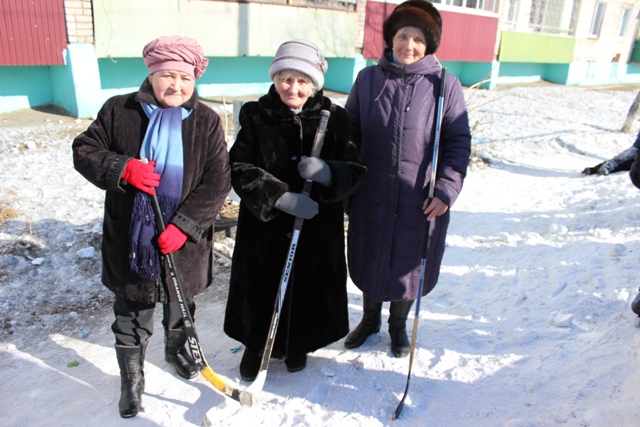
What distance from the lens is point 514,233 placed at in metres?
4.80

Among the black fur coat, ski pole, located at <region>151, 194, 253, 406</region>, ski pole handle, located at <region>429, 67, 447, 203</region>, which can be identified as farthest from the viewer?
ski pole handle, located at <region>429, 67, 447, 203</region>

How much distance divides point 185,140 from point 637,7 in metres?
26.2

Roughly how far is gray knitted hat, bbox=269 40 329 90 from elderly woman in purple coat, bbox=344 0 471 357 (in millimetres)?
395

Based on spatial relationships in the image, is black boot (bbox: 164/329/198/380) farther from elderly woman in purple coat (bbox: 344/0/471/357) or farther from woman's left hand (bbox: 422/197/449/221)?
woman's left hand (bbox: 422/197/449/221)

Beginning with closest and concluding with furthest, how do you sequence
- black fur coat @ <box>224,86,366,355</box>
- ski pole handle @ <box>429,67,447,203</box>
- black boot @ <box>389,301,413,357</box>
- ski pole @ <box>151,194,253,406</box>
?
ski pole @ <box>151,194,253,406</box>
black fur coat @ <box>224,86,366,355</box>
ski pole handle @ <box>429,67,447,203</box>
black boot @ <box>389,301,413,357</box>

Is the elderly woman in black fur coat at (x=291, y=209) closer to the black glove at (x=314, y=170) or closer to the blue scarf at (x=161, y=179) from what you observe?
the black glove at (x=314, y=170)

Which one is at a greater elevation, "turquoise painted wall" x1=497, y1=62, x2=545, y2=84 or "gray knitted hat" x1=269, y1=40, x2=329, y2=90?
"gray knitted hat" x1=269, y1=40, x2=329, y2=90

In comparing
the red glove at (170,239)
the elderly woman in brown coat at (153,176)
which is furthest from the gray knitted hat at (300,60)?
the red glove at (170,239)

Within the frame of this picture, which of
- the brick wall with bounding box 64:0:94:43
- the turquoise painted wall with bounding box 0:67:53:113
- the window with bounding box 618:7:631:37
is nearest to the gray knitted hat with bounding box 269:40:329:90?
the brick wall with bounding box 64:0:94:43

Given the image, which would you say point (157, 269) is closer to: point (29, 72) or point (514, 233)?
point (514, 233)

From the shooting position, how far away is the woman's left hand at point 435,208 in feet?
8.18

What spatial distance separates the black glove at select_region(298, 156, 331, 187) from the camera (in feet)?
7.31

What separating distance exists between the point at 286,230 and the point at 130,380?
103 cm

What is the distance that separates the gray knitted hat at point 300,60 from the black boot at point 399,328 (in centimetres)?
131
